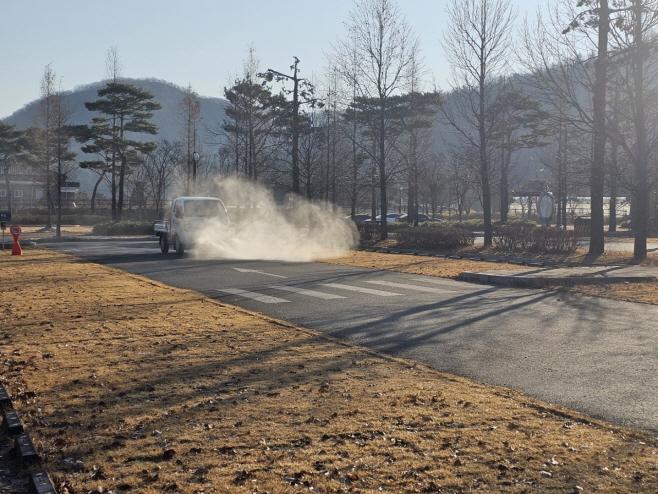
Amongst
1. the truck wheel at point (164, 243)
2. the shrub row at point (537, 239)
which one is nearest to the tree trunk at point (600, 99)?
the shrub row at point (537, 239)

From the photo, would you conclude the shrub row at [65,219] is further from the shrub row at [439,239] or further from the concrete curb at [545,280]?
the concrete curb at [545,280]

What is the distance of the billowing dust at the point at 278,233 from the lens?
85.7ft

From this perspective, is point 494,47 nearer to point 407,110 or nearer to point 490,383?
point 407,110

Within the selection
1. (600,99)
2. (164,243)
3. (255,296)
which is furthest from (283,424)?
(164,243)

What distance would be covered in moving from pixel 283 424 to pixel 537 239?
2193 cm

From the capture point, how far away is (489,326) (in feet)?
34.2

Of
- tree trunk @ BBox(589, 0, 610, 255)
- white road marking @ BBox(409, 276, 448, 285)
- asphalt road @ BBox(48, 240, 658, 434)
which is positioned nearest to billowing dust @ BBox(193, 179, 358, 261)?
asphalt road @ BBox(48, 240, 658, 434)

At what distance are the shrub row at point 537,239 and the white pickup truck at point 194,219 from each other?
10.8 m

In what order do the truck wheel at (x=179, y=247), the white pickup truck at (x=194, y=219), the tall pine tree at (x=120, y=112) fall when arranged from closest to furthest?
the white pickup truck at (x=194, y=219) < the truck wheel at (x=179, y=247) < the tall pine tree at (x=120, y=112)

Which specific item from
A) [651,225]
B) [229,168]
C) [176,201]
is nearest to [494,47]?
[176,201]

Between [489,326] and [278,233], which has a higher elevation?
[278,233]

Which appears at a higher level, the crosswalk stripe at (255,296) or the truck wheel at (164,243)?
the truck wheel at (164,243)

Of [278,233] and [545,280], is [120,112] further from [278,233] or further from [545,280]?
[545,280]

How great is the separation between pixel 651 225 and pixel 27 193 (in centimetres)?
11111
